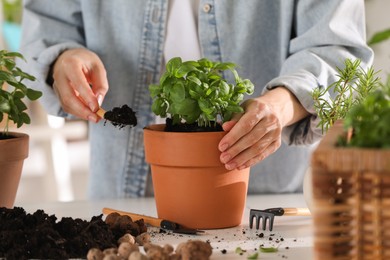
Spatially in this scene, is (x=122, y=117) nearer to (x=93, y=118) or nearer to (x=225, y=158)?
(x=93, y=118)

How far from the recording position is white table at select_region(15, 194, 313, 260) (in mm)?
1280

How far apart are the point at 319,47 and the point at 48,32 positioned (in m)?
0.79

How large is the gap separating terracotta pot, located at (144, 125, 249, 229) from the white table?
39 mm

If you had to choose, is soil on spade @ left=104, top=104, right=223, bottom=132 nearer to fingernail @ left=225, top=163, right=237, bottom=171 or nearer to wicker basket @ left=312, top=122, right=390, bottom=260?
fingernail @ left=225, top=163, right=237, bottom=171

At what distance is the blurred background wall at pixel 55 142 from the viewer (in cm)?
343

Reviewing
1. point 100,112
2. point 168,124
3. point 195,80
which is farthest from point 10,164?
point 195,80

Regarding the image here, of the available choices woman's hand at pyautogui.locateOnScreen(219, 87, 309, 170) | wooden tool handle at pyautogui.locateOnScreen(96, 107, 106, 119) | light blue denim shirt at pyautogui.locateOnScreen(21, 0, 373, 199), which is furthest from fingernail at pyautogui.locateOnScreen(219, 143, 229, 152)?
light blue denim shirt at pyautogui.locateOnScreen(21, 0, 373, 199)

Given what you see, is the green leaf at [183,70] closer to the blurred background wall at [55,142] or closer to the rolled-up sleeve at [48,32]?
the rolled-up sleeve at [48,32]

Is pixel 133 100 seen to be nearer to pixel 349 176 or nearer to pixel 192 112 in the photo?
pixel 192 112

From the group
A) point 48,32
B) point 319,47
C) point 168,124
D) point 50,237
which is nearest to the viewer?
point 50,237

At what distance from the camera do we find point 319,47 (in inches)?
73.3

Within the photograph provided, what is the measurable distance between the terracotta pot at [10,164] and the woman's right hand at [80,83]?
0.20 metres

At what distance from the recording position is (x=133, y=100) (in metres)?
2.05

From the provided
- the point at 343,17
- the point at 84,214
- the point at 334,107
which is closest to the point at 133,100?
the point at 84,214
